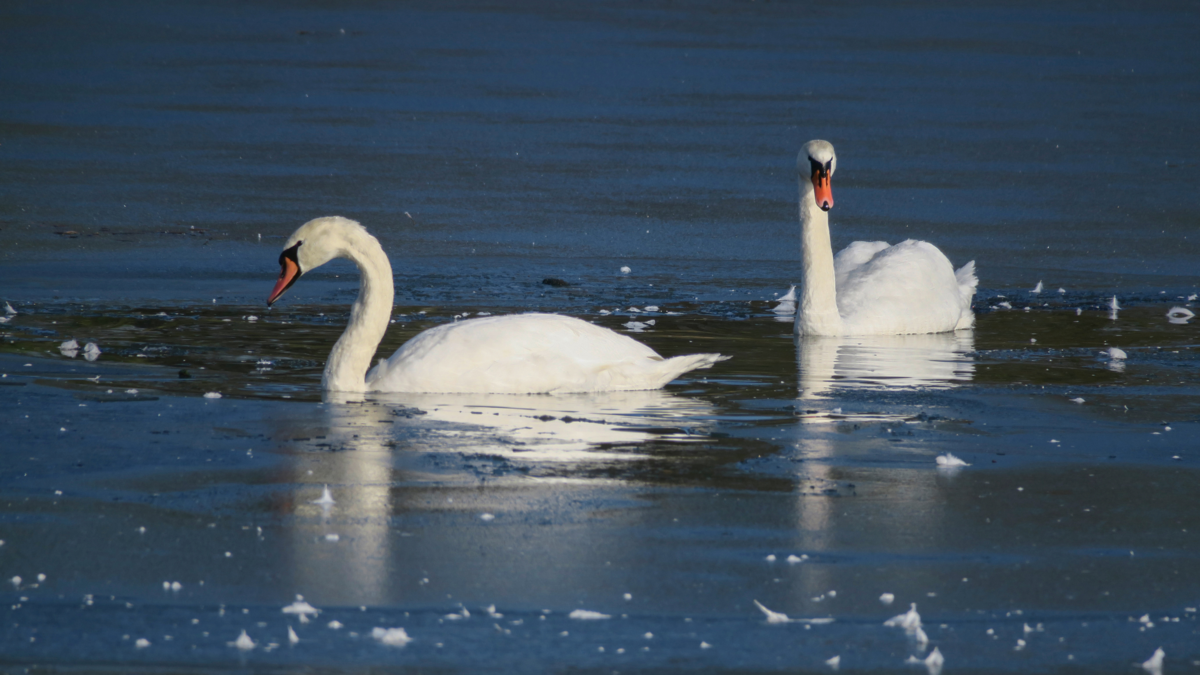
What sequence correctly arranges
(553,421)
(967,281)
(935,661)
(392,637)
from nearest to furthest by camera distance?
(935,661) → (392,637) → (553,421) → (967,281)

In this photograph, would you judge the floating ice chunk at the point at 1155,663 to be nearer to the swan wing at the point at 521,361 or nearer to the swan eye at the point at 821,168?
the swan wing at the point at 521,361

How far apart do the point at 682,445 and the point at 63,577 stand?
8.83 ft

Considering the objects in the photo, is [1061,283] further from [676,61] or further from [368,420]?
[676,61]

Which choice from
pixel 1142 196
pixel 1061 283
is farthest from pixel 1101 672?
pixel 1142 196

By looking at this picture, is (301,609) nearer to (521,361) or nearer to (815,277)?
(521,361)

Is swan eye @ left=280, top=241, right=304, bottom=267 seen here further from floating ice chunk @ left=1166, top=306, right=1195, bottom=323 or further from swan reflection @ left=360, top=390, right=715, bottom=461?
floating ice chunk @ left=1166, top=306, right=1195, bottom=323

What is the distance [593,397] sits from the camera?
26.2 feet

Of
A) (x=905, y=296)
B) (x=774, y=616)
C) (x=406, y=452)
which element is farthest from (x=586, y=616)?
(x=905, y=296)

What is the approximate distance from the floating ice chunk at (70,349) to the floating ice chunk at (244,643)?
15.0 ft

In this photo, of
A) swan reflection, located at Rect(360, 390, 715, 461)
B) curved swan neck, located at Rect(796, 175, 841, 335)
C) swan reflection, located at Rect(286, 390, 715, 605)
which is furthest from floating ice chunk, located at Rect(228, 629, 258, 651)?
curved swan neck, located at Rect(796, 175, 841, 335)

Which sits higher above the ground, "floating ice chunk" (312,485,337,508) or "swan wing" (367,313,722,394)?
"swan wing" (367,313,722,394)

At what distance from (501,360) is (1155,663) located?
4.07 m

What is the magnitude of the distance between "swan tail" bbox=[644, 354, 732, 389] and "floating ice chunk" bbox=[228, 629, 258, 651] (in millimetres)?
3862

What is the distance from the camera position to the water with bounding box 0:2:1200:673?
475 centimetres
